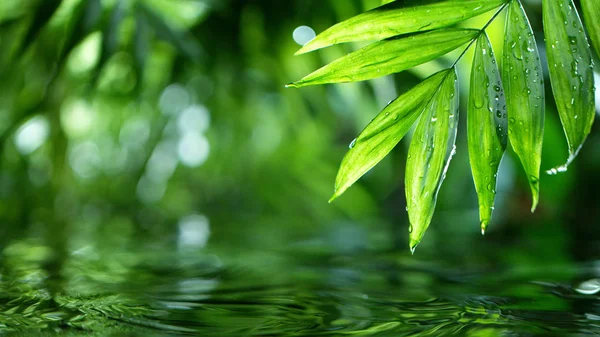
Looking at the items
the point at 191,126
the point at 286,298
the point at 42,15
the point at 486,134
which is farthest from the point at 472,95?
the point at 191,126

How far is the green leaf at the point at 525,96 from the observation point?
1.36 ft

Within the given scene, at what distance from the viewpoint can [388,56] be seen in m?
0.43

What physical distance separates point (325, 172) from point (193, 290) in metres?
1.29

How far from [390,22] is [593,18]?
0.14 meters

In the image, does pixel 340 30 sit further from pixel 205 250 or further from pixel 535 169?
pixel 205 250

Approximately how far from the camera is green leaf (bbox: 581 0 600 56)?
41 cm

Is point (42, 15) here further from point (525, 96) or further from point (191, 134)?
point (525, 96)

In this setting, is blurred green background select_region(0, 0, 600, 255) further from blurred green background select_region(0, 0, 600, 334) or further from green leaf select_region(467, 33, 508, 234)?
green leaf select_region(467, 33, 508, 234)

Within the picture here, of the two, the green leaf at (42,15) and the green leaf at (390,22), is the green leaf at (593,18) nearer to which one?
the green leaf at (390,22)

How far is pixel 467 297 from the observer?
1.93ft

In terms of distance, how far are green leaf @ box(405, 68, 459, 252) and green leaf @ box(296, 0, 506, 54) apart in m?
0.05

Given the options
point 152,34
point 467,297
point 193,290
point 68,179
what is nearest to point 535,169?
point 467,297

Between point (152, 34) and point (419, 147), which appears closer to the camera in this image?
point (419, 147)

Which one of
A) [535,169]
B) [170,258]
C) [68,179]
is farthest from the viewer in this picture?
[68,179]
